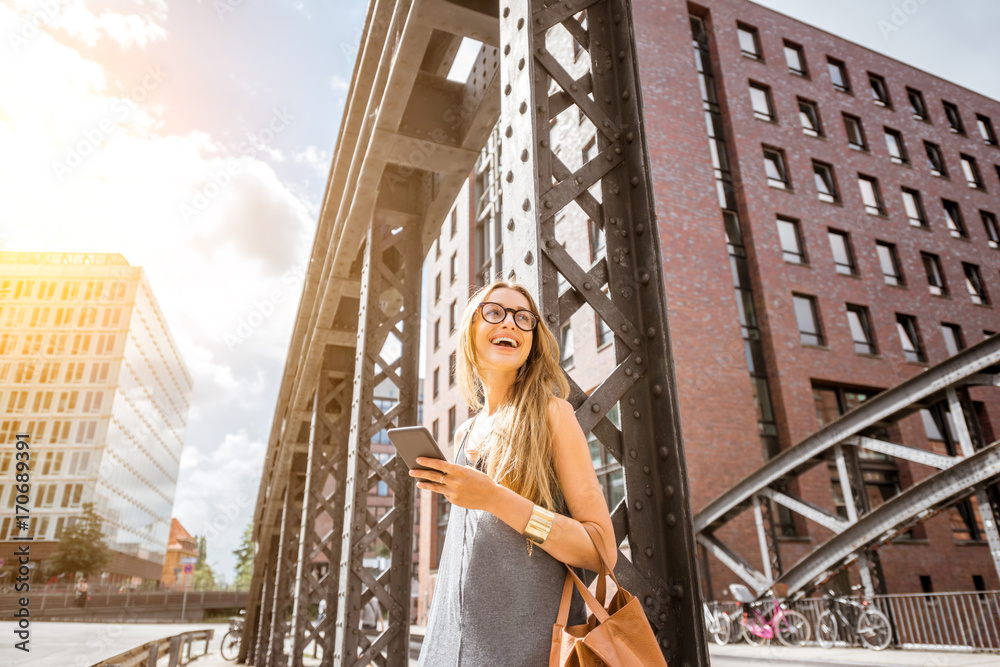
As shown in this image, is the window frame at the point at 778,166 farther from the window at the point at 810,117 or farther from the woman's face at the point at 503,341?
the woman's face at the point at 503,341

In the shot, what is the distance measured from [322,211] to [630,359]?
24.4ft

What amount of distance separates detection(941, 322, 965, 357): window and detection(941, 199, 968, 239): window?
5.29 meters

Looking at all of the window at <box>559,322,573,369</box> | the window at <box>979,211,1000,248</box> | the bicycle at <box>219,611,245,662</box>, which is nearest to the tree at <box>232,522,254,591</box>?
the bicycle at <box>219,611,245,662</box>

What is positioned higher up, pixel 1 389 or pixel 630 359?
pixel 1 389

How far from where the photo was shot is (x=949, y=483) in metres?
11.5

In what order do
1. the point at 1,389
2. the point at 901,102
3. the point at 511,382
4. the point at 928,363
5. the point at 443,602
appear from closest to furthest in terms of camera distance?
the point at 443,602
the point at 511,382
the point at 928,363
the point at 901,102
the point at 1,389

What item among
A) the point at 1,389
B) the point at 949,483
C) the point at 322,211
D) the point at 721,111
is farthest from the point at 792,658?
the point at 1,389

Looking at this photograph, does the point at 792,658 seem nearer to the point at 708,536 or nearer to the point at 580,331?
the point at 708,536

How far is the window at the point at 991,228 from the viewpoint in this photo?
97.5 feet

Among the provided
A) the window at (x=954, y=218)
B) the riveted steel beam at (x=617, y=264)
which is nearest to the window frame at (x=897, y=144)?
the window at (x=954, y=218)

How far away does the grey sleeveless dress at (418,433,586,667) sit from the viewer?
155cm

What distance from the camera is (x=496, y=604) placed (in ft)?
5.22

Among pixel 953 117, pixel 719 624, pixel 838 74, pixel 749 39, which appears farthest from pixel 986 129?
pixel 719 624

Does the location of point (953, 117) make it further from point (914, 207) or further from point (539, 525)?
point (539, 525)
